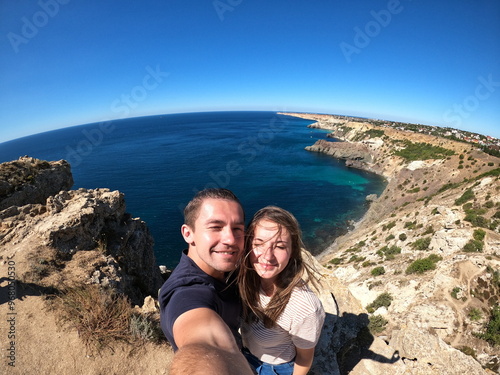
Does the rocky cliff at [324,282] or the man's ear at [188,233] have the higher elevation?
the man's ear at [188,233]

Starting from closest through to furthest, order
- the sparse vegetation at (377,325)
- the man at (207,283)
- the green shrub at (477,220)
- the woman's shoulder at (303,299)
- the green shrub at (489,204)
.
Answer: the man at (207,283) < the woman's shoulder at (303,299) < the sparse vegetation at (377,325) < the green shrub at (477,220) < the green shrub at (489,204)

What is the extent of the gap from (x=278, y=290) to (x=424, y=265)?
17632mm

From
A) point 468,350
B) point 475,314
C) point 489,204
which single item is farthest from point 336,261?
point 489,204

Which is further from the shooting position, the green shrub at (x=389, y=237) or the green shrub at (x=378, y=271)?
the green shrub at (x=389, y=237)

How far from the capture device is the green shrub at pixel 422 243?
60.9 ft

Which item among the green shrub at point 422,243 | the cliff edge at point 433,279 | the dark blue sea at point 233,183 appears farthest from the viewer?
the dark blue sea at point 233,183

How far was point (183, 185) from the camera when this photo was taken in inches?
1928

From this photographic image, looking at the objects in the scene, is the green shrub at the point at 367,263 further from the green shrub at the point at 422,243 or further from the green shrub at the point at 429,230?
the green shrub at the point at 429,230

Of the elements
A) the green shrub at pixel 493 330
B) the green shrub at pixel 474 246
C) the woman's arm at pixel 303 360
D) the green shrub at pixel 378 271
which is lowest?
the green shrub at pixel 378 271

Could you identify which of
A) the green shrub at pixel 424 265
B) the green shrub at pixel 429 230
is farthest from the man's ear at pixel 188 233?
the green shrub at pixel 429 230

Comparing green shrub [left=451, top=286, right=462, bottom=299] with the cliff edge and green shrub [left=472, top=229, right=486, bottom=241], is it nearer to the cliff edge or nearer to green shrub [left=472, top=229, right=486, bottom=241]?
the cliff edge

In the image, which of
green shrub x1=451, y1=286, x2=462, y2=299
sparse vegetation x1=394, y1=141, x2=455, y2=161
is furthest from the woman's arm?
sparse vegetation x1=394, y1=141, x2=455, y2=161

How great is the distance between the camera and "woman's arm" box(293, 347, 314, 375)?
2.98 m

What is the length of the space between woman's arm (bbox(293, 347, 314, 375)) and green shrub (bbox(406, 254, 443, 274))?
54.0 ft
